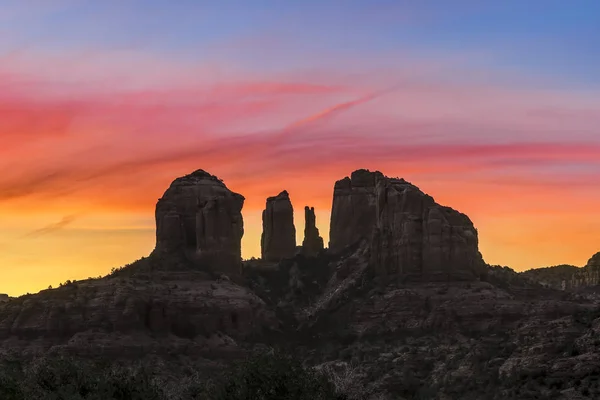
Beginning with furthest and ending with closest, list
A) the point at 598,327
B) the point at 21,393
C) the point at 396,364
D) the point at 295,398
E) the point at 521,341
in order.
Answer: the point at 396,364, the point at 521,341, the point at 598,327, the point at 21,393, the point at 295,398

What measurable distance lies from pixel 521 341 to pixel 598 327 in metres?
17.5

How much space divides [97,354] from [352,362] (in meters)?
32.9

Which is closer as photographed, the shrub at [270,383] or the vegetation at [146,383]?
the shrub at [270,383]

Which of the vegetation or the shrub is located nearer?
the shrub

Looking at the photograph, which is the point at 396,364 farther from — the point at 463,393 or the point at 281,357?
the point at 281,357

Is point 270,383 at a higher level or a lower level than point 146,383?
lower

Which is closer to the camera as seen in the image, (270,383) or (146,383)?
(270,383)

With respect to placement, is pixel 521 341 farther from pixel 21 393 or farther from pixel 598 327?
pixel 21 393

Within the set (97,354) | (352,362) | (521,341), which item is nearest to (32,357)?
(97,354)

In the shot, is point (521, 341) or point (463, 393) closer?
point (463, 393)

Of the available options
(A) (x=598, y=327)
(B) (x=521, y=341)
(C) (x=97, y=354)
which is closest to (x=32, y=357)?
(C) (x=97, y=354)

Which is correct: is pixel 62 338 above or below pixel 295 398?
above

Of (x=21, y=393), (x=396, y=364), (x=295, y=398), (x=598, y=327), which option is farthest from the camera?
(x=396, y=364)

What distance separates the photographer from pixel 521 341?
15275cm
